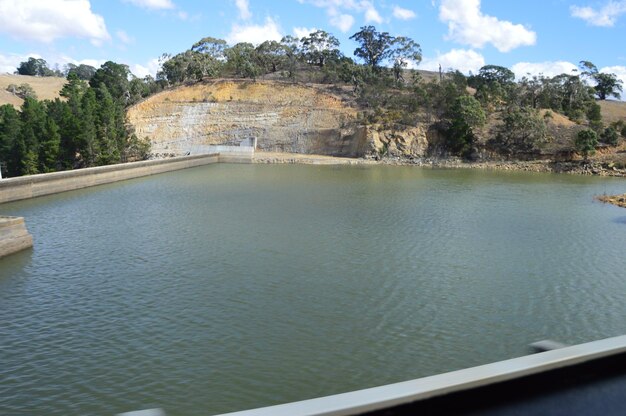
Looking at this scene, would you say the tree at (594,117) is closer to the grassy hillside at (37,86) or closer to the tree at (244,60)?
the tree at (244,60)

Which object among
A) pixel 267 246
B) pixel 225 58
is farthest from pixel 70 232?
pixel 225 58

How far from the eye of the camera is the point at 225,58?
2862 inches

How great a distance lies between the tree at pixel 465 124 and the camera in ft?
157

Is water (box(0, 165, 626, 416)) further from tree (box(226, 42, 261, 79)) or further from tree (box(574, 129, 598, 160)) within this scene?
tree (box(226, 42, 261, 79))

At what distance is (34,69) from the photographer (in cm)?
12438

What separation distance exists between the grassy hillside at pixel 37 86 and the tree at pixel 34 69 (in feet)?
92.7

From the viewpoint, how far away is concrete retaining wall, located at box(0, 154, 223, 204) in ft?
78.4

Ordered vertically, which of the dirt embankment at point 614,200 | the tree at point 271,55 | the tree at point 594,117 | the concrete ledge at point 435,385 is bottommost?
the dirt embankment at point 614,200

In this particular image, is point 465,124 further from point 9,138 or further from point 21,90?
point 21,90

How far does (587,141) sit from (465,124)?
34.7 ft

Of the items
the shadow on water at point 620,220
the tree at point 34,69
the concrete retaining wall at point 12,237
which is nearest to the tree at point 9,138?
the concrete retaining wall at point 12,237

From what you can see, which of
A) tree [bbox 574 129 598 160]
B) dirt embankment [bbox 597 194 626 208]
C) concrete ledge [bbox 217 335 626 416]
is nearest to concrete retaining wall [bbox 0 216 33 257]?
concrete ledge [bbox 217 335 626 416]

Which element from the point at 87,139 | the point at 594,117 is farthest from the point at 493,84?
the point at 87,139

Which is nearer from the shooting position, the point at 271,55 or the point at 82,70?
the point at 271,55
